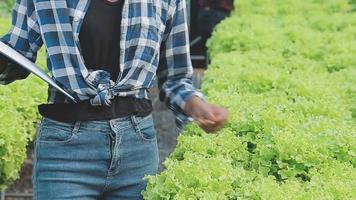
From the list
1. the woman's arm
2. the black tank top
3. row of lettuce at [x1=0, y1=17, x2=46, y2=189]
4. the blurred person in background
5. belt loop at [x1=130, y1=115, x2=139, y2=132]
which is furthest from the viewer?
the blurred person in background

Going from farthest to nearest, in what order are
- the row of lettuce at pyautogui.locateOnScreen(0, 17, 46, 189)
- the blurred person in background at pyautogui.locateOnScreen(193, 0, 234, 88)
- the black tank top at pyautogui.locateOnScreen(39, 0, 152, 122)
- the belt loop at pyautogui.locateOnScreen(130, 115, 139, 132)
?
the blurred person in background at pyautogui.locateOnScreen(193, 0, 234, 88)
the row of lettuce at pyautogui.locateOnScreen(0, 17, 46, 189)
the belt loop at pyautogui.locateOnScreen(130, 115, 139, 132)
the black tank top at pyautogui.locateOnScreen(39, 0, 152, 122)

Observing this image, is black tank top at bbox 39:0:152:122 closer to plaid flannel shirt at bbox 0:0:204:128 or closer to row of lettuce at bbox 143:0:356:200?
plaid flannel shirt at bbox 0:0:204:128

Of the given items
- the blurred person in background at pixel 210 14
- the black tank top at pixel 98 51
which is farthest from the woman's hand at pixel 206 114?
the blurred person in background at pixel 210 14

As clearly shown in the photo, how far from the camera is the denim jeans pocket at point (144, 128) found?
3.27m

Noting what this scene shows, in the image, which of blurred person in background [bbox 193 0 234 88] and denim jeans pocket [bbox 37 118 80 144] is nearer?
denim jeans pocket [bbox 37 118 80 144]

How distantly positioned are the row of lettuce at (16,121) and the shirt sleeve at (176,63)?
5.52 feet

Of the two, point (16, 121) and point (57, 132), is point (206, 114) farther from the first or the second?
point (16, 121)

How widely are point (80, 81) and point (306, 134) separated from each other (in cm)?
143

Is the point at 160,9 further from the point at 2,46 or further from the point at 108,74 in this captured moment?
the point at 2,46

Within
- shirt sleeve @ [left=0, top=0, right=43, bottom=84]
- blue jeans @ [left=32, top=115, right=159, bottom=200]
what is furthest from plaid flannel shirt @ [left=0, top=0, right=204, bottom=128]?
blue jeans @ [left=32, top=115, right=159, bottom=200]

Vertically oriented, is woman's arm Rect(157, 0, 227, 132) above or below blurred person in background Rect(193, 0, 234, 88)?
above

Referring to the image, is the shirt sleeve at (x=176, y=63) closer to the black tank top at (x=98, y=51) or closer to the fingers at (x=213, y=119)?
the fingers at (x=213, y=119)

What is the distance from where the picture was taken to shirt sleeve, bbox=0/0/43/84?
3.21 m

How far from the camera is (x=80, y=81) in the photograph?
3.15 m
